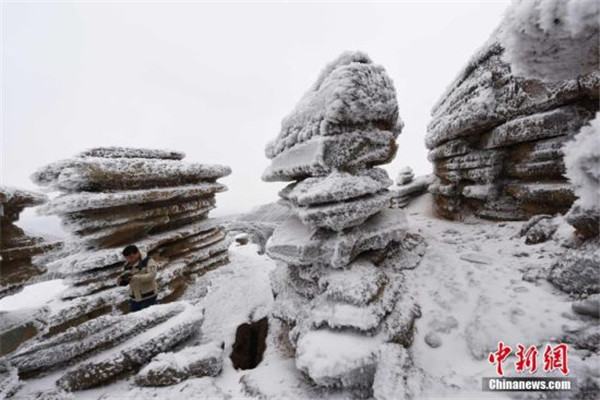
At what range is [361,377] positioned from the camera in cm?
354

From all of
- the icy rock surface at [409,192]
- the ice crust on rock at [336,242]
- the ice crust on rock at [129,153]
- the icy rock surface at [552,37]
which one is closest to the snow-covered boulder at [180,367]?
the ice crust on rock at [336,242]

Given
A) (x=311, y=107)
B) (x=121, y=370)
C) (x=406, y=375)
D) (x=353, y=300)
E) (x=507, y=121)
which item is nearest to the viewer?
(x=406, y=375)

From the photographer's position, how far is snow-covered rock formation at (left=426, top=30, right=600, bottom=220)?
5625 millimetres

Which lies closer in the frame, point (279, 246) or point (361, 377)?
point (361, 377)

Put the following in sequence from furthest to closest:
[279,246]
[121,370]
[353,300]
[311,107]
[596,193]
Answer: [311,107] → [279,246] → [121,370] → [353,300] → [596,193]

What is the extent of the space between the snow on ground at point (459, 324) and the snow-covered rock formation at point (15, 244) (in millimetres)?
2037

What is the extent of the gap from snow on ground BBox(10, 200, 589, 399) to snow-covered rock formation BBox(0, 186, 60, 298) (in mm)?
2037

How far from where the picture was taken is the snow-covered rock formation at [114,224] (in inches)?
240

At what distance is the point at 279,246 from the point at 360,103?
3.32m

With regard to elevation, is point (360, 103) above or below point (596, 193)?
above

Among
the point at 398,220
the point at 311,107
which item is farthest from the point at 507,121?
the point at 311,107

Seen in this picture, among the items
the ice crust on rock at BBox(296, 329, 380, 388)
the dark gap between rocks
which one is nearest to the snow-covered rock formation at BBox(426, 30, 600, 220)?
the ice crust on rock at BBox(296, 329, 380, 388)

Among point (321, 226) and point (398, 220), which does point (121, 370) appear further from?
point (398, 220)

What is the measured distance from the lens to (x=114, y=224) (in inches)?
271
